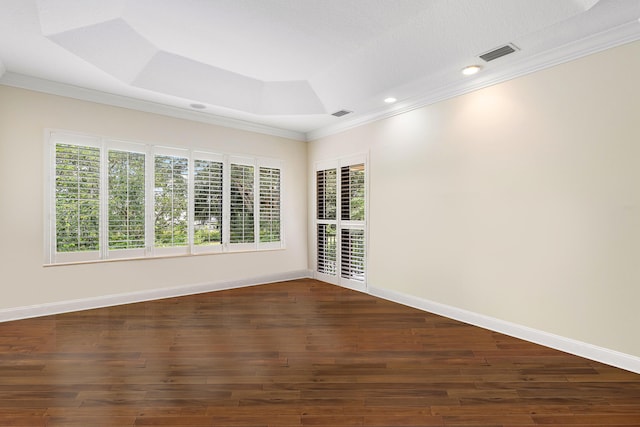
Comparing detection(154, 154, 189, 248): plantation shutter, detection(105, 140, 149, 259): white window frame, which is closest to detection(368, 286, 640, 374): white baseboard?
detection(154, 154, 189, 248): plantation shutter

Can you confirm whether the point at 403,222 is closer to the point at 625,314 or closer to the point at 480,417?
the point at 625,314

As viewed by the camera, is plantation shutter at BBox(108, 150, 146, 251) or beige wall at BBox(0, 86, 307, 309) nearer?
beige wall at BBox(0, 86, 307, 309)

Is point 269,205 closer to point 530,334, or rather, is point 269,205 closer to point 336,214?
point 336,214

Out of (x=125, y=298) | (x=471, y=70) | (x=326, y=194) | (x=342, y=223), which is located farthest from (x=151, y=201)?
(x=471, y=70)

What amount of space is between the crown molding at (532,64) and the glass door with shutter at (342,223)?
983mm

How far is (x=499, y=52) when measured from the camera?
9.85 feet

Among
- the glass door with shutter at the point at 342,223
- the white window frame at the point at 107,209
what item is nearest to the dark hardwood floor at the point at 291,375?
the white window frame at the point at 107,209

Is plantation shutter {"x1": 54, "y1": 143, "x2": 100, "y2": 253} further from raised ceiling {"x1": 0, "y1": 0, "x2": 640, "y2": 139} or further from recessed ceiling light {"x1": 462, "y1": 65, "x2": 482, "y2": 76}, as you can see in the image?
recessed ceiling light {"x1": 462, "y1": 65, "x2": 482, "y2": 76}

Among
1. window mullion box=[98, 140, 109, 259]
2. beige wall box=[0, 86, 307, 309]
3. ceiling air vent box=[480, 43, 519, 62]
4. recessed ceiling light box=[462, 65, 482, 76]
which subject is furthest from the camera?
window mullion box=[98, 140, 109, 259]

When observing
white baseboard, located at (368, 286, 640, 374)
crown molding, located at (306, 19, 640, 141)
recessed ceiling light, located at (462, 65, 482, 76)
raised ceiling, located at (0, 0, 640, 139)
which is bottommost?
white baseboard, located at (368, 286, 640, 374)

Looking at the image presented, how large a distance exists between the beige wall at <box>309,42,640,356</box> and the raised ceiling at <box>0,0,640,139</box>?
0.97 feet

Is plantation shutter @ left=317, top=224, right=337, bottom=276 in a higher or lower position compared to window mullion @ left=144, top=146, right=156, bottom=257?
lower

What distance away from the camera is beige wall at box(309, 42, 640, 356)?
8.58ft

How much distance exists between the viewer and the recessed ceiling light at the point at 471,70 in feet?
10.8
